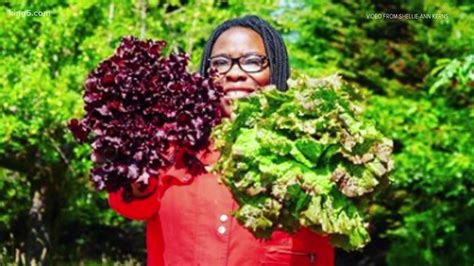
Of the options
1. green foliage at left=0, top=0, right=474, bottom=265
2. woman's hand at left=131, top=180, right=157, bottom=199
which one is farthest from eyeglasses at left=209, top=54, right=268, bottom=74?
green foliage at left=0, top=0, right=474, bottom=265

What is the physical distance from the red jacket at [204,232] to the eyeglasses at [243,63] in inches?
10.6

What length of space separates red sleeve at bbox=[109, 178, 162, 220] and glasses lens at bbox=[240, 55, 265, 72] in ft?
1.43

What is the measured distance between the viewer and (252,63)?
288cm

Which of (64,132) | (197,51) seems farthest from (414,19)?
(64,132)

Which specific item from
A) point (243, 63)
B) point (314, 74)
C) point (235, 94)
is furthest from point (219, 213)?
point (314, 74)

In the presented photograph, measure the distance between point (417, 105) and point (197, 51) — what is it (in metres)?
4.33

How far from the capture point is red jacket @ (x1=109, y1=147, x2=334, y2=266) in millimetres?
2689

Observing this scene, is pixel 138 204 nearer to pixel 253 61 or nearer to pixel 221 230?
pixel 221 230

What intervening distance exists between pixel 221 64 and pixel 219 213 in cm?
45

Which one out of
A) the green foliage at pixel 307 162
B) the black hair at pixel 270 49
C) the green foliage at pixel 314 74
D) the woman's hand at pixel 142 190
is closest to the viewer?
the green foliage at pixel 307 162

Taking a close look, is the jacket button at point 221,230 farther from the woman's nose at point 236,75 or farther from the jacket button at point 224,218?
the woman's nose at point 236,75

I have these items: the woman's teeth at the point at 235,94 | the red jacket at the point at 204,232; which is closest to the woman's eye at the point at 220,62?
the woman's teeth at the point at 235,94

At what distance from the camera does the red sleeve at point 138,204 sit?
2746mm

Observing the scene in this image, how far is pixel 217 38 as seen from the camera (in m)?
3.01
